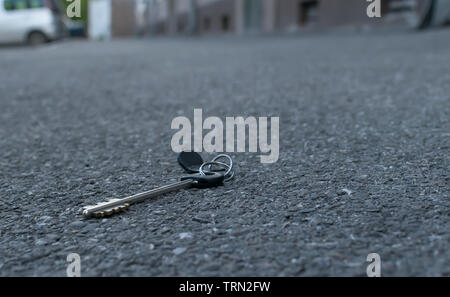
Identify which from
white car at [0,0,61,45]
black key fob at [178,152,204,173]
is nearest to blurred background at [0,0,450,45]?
white car at [0,0,61,45]

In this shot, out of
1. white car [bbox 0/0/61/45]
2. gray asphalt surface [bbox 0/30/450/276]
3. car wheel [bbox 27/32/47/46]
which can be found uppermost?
white car [bbox 0/0/61/45]

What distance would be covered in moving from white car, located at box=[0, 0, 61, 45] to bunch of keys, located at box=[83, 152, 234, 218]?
12865 mm

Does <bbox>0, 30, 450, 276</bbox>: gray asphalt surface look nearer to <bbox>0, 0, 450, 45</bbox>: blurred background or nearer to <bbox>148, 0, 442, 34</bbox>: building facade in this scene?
<bbox>0, 0, 450, 45</bbox>: blurred background

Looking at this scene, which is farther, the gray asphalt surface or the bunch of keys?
the bunch of keys

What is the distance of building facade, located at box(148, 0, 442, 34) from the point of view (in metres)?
9.69

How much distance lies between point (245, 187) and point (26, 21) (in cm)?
1326

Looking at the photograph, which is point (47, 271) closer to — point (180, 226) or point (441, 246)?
point (180, 226)

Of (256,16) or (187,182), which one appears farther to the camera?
(256,16)

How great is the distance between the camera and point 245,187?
5.05 feet

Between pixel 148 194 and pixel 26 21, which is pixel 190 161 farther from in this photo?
pixel 26 21

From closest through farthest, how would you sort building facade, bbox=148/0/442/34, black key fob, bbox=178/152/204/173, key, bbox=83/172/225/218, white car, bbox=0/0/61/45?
key, bbox=83/172/225/218, black key fob, bbox=178/152/204/173, building facade, bbox=148/0/442/34, white car, bbox=0/0/61/45

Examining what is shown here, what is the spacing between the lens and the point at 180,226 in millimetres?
1242

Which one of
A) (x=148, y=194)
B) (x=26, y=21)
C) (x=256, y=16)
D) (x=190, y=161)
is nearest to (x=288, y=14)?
(x=256, y=16)

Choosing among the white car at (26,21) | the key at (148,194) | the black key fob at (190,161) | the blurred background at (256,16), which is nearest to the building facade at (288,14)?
the blurred background at (256,16)
